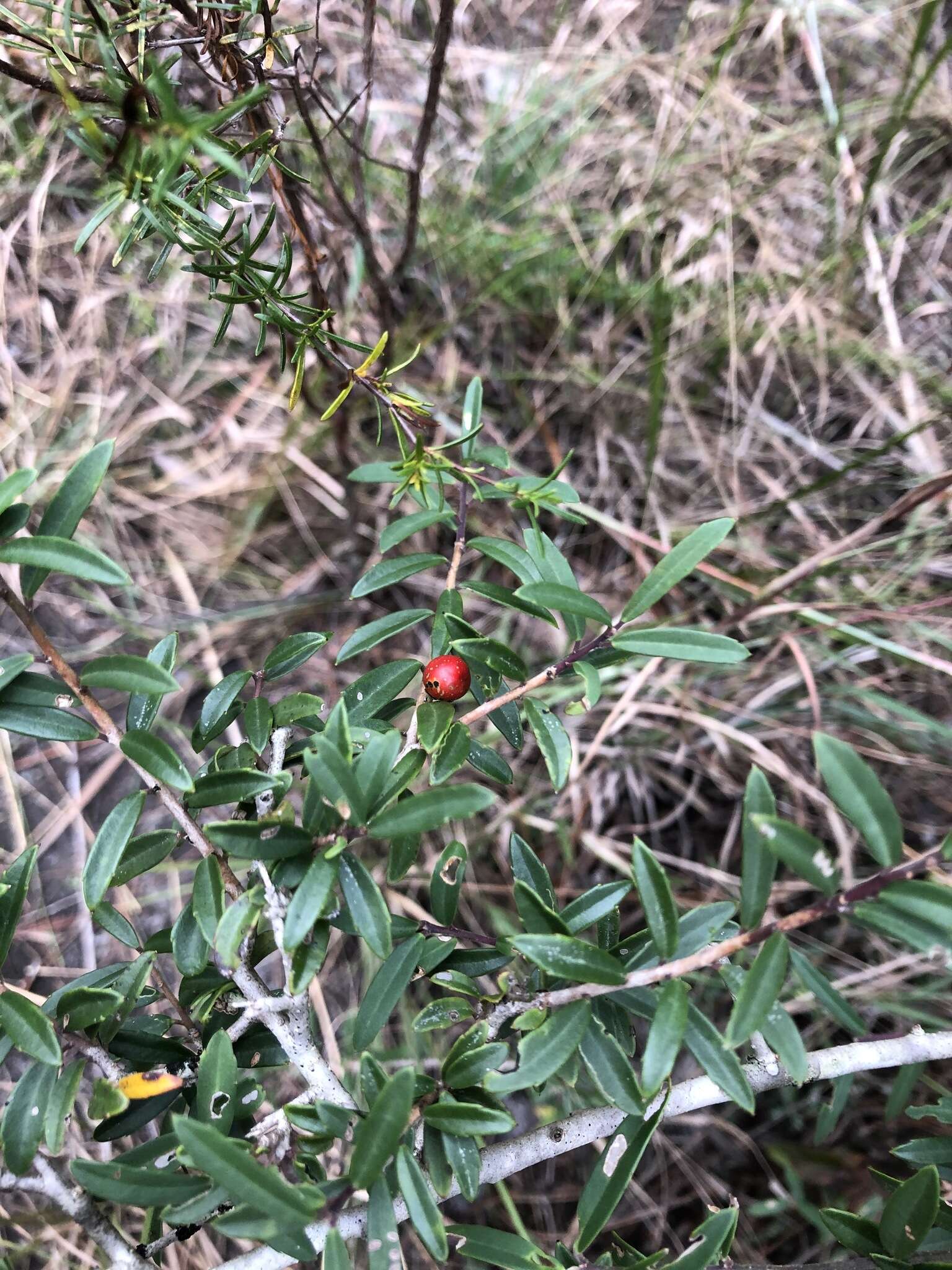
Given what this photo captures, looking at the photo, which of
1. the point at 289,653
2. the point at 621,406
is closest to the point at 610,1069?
the point at 289,653

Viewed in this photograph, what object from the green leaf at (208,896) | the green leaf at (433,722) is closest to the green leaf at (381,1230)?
the green leaf at (208,896)

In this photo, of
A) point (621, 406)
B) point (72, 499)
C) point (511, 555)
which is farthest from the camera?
point (621, 406)

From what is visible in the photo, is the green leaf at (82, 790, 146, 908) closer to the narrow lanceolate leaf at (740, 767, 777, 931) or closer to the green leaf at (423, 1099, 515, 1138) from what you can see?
the green leaf at (423, 1099, 515, 1138)

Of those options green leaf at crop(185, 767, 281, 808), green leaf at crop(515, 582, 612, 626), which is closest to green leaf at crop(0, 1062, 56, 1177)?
green leaf at crop(185, 767, 281, 808)

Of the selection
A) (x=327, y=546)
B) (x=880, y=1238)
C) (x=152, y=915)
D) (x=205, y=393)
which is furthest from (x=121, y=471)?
(x=880, y=1238)

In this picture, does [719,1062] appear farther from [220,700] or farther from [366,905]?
[220,700]

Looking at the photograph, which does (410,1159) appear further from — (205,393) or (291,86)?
(205,393)
